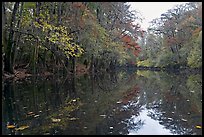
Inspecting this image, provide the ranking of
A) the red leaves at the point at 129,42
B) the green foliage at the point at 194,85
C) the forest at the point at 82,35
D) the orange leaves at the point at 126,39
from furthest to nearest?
the red leaves at the point at 129,42, the orange leaves at the point at 126,39, the forest at the point at 82,35, the green foliage at the point at 194,85

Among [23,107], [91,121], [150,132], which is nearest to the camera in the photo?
[150,132]

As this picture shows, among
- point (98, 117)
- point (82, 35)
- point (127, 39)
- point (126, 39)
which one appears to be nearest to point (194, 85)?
point (82, 35)

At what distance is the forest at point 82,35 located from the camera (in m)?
18.0

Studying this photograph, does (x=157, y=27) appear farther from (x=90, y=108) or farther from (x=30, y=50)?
(x=90, y=108)

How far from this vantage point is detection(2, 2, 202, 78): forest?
18.0m

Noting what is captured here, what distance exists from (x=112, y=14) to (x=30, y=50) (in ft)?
44.3

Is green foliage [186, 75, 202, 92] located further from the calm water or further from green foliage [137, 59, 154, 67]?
green foliage [137, 59, 154, 67]

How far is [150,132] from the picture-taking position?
6.16 m

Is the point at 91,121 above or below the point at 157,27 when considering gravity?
below

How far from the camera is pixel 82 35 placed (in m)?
24.1

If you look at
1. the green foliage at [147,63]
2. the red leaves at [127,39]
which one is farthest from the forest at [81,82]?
the green foliage at [147,63]

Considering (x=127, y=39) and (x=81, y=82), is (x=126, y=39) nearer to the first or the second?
(x=127, y=39)

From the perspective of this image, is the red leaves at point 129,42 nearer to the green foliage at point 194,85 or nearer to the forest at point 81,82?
the forest at point 81,82

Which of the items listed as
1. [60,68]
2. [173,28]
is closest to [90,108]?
[60,68]
